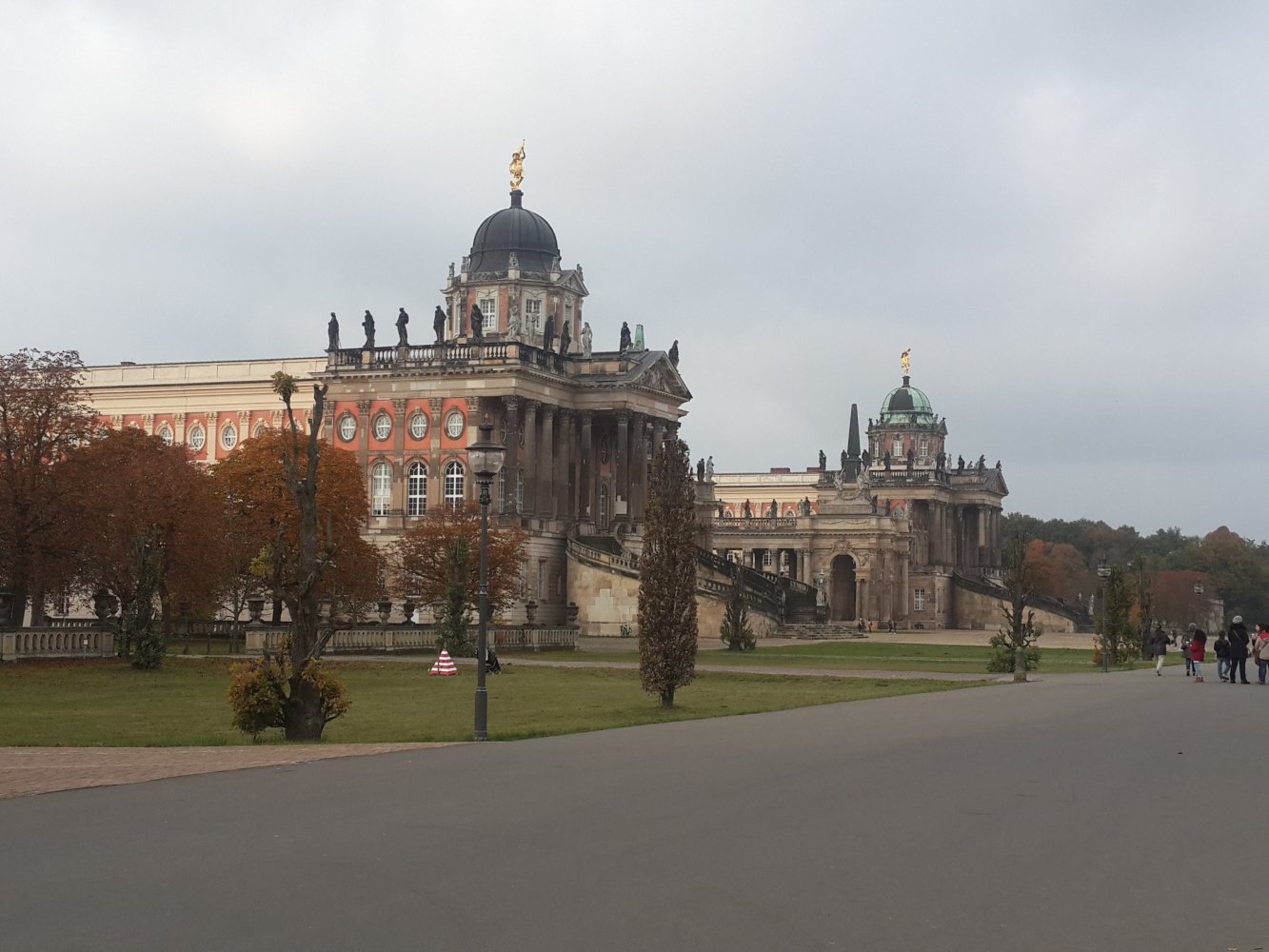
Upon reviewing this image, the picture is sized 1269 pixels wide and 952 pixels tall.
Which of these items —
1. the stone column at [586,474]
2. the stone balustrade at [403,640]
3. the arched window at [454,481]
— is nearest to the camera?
the stone balustrade at [403,640]

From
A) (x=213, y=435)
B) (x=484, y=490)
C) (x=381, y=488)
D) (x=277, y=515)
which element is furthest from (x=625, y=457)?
(x=484, y=490)

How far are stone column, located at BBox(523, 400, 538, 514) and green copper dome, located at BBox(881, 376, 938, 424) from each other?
312 feet

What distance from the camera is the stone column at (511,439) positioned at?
9281 centimetres

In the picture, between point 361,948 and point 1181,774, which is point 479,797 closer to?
point 361,948

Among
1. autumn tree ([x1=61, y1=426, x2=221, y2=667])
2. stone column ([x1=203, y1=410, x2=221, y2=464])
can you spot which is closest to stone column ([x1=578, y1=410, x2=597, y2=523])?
stone column ([x1=203, y1=410, x2=221, y2=464])

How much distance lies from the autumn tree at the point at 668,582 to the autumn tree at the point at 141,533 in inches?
773


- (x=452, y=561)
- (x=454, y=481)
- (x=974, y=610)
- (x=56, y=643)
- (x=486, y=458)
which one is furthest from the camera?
(x=974, y=610)

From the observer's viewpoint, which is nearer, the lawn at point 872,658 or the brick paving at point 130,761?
the brick paving at point 130,761

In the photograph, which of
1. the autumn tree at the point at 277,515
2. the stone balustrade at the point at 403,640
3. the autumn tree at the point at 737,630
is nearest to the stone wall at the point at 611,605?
the autumn tree at the point at 737,630

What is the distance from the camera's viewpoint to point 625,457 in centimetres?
9881

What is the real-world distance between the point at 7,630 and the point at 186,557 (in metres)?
11.1

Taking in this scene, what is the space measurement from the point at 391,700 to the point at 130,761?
55.0ft

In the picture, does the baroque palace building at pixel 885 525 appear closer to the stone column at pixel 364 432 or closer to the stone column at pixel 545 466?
the stone column at pixel 545 466

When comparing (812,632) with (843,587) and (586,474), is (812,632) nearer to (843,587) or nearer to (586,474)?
(586,474)
